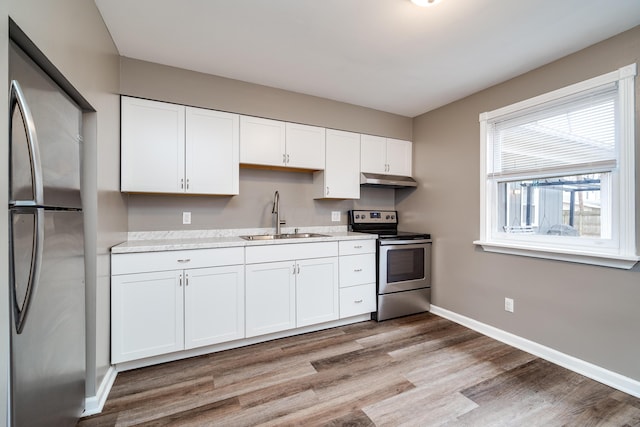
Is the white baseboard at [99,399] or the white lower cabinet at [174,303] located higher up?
the white lower cabinet at [174,303]

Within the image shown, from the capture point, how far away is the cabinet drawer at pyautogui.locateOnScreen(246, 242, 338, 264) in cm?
246

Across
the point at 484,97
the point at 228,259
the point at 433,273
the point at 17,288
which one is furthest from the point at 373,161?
the point at 17,288

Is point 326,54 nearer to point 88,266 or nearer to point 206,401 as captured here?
point 88,266

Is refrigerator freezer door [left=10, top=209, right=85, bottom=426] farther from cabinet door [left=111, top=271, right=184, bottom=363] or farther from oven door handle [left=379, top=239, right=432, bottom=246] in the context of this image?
oven door handle [left=379, top=239, right=432, bottom=246]

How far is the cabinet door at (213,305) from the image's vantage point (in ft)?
7.27

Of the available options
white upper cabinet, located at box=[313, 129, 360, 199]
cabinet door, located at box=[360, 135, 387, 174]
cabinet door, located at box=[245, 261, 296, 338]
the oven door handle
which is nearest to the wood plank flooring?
cabinet door, located at box=[245, 261, 296, 338]

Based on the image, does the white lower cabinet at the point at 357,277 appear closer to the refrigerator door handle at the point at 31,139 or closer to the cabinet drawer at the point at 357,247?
the cabinet drawer at the point at 357,247

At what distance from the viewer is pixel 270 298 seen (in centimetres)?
252

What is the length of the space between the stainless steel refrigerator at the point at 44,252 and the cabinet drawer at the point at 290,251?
117 centimetres

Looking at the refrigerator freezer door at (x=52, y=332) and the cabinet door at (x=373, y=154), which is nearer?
the refrigerator freezer door at (x=52, y=332)

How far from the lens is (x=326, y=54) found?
2258 mm

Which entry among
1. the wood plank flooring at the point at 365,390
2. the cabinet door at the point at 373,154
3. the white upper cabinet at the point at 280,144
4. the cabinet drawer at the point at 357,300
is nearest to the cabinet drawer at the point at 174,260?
the wood plank flooring at the point at 365,390

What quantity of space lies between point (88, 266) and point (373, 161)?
2863mm

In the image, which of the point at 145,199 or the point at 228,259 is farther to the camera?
the point at 145,199
